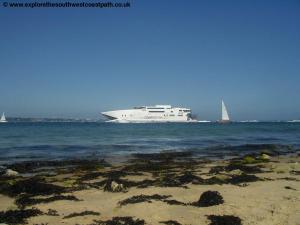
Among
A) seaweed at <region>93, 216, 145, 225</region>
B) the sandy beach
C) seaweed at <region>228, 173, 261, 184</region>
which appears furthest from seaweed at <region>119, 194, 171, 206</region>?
seaweed at <region>228, 173, 261, 184</region>

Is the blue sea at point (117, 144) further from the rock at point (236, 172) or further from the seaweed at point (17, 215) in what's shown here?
the seaweed at point (17, 215)

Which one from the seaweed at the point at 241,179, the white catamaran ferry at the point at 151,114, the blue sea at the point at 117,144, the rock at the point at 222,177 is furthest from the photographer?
the white catamaran ferry at the point at 151,114

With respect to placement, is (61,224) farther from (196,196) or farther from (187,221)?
(196,196)

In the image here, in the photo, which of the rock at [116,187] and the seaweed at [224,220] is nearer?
the seaweed at [224,220]

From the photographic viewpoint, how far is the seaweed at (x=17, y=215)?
21.2 ft

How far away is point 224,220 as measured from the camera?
6.36 metres

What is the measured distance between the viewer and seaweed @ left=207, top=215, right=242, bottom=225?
20.5 ft

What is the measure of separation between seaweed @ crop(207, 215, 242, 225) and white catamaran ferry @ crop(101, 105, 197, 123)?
115 metres

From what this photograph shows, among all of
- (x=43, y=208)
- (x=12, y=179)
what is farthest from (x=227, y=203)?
(x=12, y=179)

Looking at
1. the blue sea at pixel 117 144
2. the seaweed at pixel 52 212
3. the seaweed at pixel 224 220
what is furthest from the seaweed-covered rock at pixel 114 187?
the blue sea at pixel 117 144

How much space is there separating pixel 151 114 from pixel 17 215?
382 feet

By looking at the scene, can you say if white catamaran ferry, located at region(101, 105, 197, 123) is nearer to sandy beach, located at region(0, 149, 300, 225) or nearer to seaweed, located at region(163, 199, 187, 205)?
sandy beach, located at region(0, 149, 300, 225)

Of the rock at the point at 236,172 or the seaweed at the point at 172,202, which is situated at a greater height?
the rock at the point at 236,172

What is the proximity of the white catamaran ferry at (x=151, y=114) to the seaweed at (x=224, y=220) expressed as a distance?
115 meters
